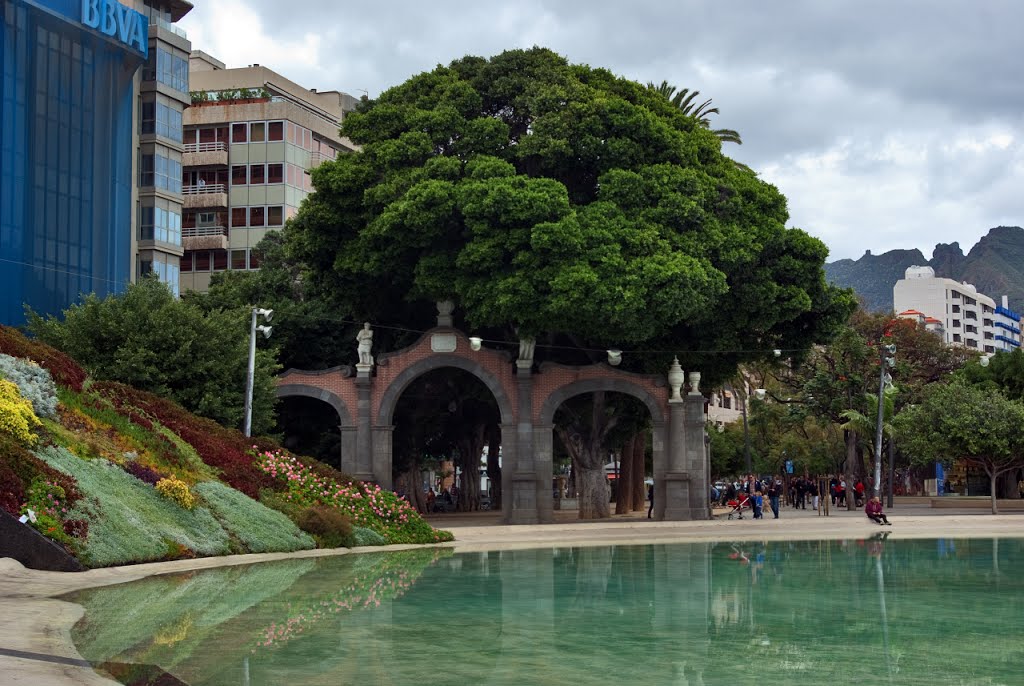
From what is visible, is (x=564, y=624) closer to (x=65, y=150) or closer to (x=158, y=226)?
(x=65, y=150)

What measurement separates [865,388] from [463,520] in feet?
77.6

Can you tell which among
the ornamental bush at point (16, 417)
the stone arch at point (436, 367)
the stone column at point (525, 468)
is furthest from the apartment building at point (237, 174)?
the ornamental bush at point (16, 417)

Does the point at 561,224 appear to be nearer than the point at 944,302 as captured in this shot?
Yes

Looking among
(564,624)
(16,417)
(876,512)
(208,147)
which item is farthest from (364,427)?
(208,147)

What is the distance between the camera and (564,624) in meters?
15.4

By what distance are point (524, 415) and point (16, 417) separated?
78.5ft

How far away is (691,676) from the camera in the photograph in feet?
37.7

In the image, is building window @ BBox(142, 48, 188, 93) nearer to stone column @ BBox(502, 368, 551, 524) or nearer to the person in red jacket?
stone column @ BBox(502, 368, 551, 524)

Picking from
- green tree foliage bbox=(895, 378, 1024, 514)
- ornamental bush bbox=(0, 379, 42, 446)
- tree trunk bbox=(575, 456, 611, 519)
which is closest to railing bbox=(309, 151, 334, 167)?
tree trunk bbox=(575, 456, 611, 519)

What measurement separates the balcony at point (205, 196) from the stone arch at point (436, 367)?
33513 millimetres

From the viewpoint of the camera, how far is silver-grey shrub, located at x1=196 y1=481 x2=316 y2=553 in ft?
86.1

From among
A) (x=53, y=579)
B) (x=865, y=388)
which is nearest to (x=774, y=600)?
(x=53, y=579)

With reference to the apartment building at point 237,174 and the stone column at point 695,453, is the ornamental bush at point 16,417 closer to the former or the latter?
the stone column at point 695,453

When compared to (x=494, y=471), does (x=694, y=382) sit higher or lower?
higher
